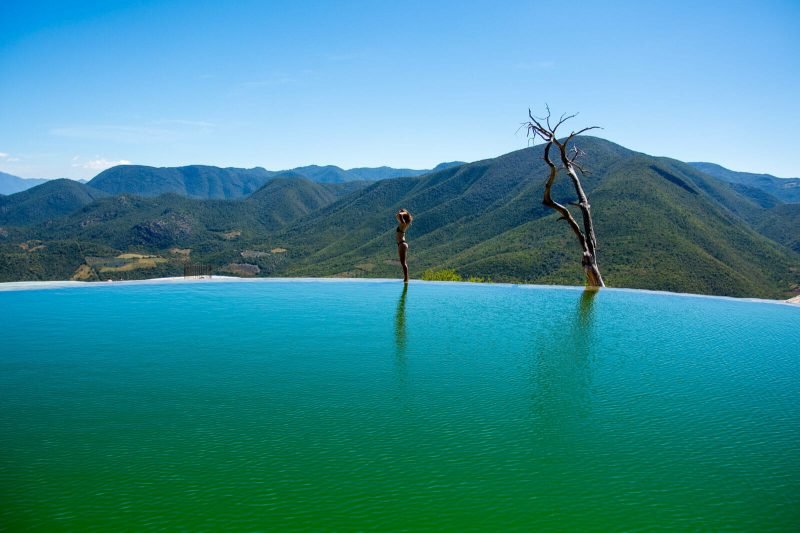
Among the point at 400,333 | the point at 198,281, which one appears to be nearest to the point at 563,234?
the point at 198,281

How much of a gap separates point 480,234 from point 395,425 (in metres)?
70.0

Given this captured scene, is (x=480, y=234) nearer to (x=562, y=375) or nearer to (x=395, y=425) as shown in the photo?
(x=562, y=375)

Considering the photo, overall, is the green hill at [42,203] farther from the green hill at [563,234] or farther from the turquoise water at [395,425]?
the turquoise water at [395,425]

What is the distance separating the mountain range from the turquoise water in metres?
32.9

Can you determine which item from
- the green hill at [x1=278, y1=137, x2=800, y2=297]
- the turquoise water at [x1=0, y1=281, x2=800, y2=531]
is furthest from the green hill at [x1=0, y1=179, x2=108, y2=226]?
the turquoise water at [x1=0, y1=281, x2=800, y2=531]

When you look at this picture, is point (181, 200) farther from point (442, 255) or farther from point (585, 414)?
point (585, 414)

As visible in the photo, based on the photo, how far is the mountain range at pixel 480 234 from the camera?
48.8 meters

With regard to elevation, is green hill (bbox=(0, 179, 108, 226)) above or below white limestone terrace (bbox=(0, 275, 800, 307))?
above

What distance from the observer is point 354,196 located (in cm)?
13800

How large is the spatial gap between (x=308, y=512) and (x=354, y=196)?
444ft

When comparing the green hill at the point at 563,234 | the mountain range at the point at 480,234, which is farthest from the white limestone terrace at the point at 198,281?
the mountain range at the point at 480,234

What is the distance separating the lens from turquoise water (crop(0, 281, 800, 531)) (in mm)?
4645

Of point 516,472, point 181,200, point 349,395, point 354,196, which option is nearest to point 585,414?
point 516,472

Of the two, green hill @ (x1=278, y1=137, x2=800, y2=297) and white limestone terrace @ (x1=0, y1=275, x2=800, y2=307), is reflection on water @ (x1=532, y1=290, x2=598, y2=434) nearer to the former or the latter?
white limestone terrace @ (x1=0, y1=275, x2=800, y2=307)
